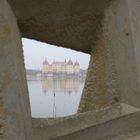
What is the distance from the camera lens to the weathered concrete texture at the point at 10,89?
3.52m

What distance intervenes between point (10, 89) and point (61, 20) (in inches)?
42.9

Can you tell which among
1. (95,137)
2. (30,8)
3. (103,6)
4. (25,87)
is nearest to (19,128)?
(25,87)

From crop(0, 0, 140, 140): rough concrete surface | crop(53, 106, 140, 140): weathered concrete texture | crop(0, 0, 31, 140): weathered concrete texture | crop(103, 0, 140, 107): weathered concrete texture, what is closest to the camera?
crop(0, 0, 31, 140): weathered concrete texture

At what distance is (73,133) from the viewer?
3.97m

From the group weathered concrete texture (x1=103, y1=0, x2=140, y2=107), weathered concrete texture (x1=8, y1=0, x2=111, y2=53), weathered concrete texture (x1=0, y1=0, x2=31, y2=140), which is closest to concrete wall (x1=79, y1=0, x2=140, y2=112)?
weathered concrete texture (x1=103, y1=0, x2=140, y2=107)

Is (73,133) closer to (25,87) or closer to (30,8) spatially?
(25,87)

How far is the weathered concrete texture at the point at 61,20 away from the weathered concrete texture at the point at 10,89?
0.31 metres

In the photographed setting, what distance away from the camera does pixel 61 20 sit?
435 cm

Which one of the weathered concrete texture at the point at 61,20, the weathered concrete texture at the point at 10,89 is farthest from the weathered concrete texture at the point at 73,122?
the weathered concrete texture at the point at 61,20

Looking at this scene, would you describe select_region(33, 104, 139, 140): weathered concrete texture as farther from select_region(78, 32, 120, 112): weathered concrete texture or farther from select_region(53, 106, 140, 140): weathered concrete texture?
select_region(78, 32, 120, 112): weathered concrete texture

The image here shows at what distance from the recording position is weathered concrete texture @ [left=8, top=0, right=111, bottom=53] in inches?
161

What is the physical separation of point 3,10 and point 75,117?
1.19 m

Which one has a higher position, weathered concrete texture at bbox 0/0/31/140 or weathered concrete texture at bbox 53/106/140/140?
weathered concrete texture at bbox 0/0/31/140

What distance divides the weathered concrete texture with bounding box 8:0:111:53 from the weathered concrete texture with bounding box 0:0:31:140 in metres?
0.31
